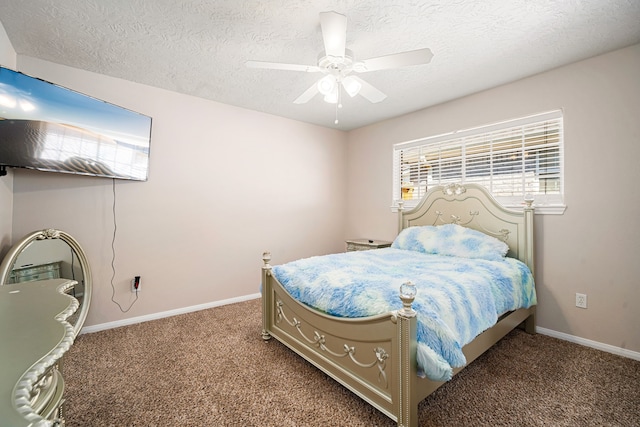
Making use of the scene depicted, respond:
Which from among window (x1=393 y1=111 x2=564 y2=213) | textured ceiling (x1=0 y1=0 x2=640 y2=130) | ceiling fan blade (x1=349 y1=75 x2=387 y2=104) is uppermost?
textured ceiling (x1=0 y1=0 x2=640 y2=130)

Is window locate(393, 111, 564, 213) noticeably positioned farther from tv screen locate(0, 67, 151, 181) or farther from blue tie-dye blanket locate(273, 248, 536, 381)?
tv screen locate(0, 67, 151, 181)

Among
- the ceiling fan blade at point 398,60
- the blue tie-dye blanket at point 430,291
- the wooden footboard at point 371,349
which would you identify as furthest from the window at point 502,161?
the ceiling fan blade at point 398,60

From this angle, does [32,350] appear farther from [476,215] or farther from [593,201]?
[593,201]

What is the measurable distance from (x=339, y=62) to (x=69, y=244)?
267cm

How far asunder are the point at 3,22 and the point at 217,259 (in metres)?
2.51

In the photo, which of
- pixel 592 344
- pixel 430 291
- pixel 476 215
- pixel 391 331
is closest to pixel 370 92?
pixel 430 291

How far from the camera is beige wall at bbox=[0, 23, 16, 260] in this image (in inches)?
78.9

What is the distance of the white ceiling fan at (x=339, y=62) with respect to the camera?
159 centimetres

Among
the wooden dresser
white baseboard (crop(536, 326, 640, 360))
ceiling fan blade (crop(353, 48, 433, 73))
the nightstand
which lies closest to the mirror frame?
the wooden dresser

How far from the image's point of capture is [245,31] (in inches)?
78.0

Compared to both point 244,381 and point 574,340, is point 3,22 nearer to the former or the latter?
point 244,381

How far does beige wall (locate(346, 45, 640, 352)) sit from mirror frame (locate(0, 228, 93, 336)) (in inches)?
157

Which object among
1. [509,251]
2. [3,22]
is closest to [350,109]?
[509,251]

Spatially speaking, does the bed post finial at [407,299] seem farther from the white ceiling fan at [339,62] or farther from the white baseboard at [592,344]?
the white baseboard at [592,344]
